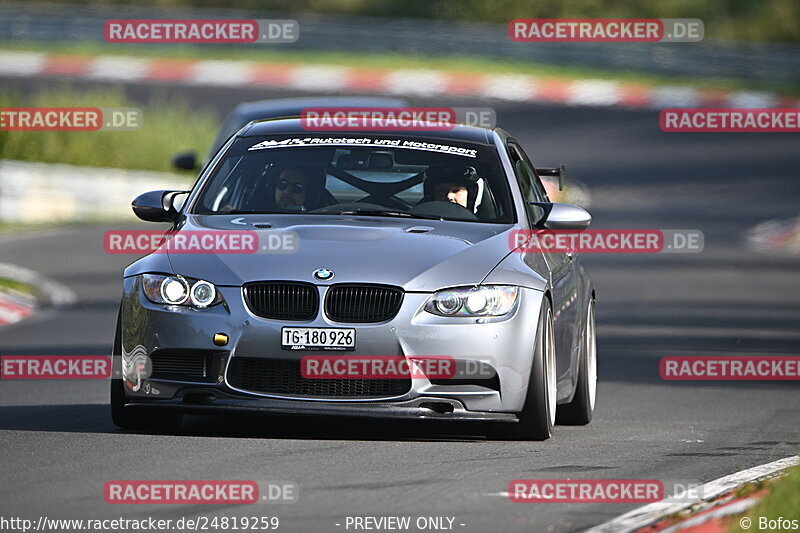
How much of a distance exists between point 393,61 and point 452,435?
131 feet

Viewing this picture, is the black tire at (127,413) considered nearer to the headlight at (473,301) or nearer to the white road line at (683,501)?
the headlight at (473,301)

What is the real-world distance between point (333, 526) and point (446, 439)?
243 cm

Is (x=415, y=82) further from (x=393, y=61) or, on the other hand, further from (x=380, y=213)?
(x=380, y=213)

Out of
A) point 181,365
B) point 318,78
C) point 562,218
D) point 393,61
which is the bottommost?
point 181,365

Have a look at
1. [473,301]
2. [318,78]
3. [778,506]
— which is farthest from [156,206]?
[318,78]

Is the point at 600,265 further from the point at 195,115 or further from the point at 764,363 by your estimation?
the point at 195,115

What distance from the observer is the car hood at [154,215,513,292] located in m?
8.25

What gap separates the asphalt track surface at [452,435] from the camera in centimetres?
684

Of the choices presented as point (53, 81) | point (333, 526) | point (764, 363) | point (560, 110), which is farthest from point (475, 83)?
point (333, 526)

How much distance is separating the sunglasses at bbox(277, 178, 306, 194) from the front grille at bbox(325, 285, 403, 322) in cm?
127

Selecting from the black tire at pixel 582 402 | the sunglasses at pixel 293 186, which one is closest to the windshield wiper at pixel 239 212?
the sunglasses at pixel 293 186

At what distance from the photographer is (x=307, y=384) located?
8.19 metres

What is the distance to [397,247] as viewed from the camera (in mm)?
8461

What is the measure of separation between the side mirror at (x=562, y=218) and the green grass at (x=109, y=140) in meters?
20.2
